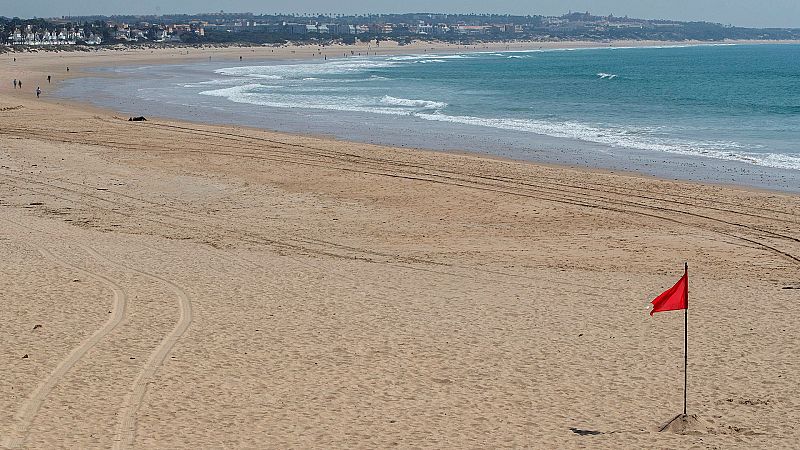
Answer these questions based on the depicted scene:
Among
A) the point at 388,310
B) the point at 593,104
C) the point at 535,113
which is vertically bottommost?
the point at 388,310

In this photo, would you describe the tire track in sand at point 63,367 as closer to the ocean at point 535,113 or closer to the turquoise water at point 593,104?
the ocean at point 535,113

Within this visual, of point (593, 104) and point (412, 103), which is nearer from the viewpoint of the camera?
point (412, 103)

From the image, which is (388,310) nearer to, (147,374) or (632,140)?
(147,374)

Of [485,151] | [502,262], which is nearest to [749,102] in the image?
[485,151]

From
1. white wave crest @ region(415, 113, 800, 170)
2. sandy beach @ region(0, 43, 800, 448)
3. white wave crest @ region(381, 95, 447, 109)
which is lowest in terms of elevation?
sandy beach @ region(0, 43, 800, 448)

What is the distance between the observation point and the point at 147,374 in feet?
32.8

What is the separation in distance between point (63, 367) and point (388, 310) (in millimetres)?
4276

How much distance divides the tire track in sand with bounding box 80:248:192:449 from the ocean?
15.5m

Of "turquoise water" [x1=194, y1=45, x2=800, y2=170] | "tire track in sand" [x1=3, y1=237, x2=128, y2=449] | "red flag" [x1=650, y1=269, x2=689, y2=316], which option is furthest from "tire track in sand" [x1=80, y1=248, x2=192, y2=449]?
"turquoise water" [x1=194, y1=45, x2=800, y2=170]

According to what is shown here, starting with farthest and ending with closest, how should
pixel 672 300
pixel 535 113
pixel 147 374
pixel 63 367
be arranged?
pixel 535 113, pixel 63 367, pixel 147 374, pixel 672 300

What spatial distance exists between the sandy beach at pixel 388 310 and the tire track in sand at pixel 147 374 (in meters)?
0.04

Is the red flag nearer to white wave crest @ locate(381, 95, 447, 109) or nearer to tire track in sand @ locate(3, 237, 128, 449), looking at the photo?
tire track in sand @ locate(3, 237, 128, 449)

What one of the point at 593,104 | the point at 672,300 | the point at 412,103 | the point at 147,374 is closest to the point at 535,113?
Answer: the point at 593,104

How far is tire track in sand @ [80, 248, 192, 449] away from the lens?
27.7 feet
